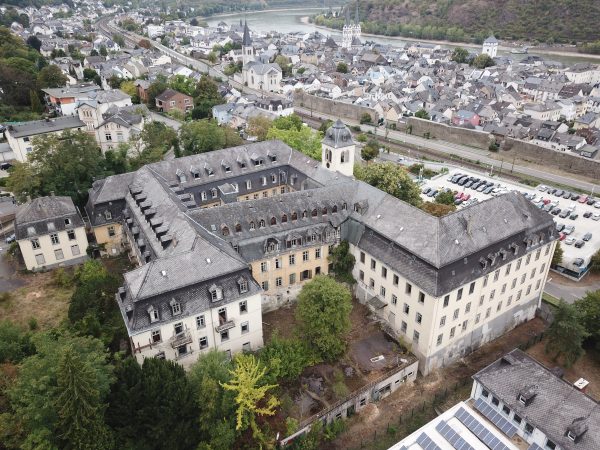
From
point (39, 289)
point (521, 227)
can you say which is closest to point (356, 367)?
point (521, 227)

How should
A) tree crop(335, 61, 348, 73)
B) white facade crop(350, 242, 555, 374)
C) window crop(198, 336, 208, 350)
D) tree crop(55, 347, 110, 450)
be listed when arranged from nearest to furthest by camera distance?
1. tree crop(55, 347, 110, 450)
2. window crop(198, 336, 208, 350)
3. white facade crop(350, 242, 555, 374)
4. tree crop(335, 61, 348, 73)

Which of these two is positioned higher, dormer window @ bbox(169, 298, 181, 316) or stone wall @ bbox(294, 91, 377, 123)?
dormer window @ bbox(169, 298, 181, 316)

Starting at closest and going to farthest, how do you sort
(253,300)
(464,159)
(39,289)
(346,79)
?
1. (253,300)
2. (39,289)
3. (464,159)
4. (346,79)

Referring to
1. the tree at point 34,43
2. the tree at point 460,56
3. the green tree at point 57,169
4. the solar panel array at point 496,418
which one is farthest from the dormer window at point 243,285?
the tree at point 460,56

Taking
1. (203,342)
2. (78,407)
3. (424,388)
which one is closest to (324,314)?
(203,342)

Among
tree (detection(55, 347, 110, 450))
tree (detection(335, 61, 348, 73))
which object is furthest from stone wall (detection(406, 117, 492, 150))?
tree (detection(55, 347, 110, 450))

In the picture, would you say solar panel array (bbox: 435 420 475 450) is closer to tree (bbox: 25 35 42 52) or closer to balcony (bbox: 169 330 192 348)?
balcony (bbox: 169 330 192 348)

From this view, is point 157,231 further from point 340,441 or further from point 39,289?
point 340,441
